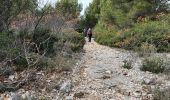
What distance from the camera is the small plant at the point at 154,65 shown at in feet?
39.1

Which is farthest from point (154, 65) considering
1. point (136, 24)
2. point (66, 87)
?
point (136, 24)

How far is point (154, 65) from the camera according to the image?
12023 millimetres

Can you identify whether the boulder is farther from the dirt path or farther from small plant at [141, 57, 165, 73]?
small plant at [141, 57, 165, 73]

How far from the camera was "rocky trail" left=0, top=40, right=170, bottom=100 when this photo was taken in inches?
355

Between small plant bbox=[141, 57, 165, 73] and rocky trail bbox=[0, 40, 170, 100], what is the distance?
21cm

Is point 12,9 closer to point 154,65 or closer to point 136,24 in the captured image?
point 154,65

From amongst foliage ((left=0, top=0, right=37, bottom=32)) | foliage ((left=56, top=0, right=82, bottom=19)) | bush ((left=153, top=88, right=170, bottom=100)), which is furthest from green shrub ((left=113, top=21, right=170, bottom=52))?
bush ((left=153, top=88, right=170, bottom=100))

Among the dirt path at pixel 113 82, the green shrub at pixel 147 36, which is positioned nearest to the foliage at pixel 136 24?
the green shrub at pixel 147 36

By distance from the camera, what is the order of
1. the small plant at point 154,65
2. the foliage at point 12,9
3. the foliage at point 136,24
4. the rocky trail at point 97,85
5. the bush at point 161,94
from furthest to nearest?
the foliage at point 136,24
the foliage at point 12,9
the small plant at point 154,65
the rocky trail at point 97,85
the bush at point 161,94

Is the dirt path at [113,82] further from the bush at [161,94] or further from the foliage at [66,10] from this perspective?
the foliage at [66,10]

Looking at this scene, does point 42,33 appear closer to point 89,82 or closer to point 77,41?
point 89,82

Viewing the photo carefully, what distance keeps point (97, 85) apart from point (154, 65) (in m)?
2.69

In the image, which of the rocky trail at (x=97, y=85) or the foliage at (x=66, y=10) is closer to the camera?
the rocky trail at (x=97, y=85)

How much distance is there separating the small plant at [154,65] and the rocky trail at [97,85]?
21 cm
